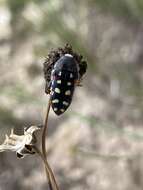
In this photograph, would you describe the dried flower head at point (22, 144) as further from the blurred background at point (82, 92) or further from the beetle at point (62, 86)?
the blurred background at point (82, 92)

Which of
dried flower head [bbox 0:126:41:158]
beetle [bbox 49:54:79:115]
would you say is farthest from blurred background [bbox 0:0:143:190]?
beetle [bbox 49:54:79:115]

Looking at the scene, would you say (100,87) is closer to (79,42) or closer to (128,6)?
(79,42)

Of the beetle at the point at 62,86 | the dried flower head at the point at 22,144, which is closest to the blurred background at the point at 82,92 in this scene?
the dried flower head at the point at 22,144

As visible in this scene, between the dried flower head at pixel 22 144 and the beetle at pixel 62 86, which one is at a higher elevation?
the beetle at pixel 62 86

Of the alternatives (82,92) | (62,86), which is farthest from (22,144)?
(82,92)

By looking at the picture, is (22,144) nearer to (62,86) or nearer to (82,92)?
(62,86)

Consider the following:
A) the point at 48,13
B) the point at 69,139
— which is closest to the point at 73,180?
the point at 69,139
